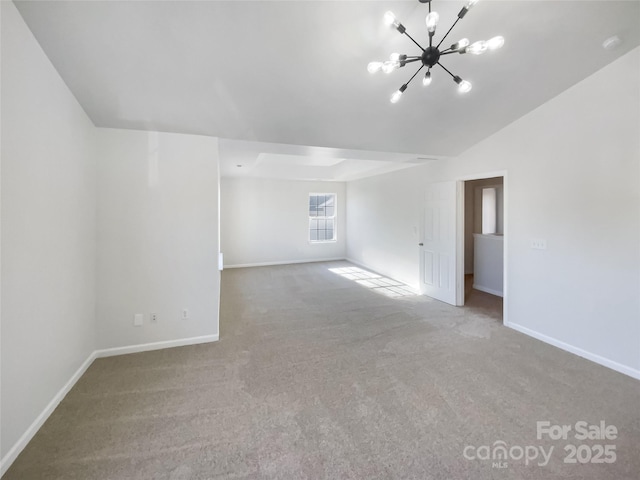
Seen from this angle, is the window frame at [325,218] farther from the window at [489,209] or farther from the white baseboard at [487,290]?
the white baseboard at [487,290]

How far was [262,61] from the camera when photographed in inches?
90.0

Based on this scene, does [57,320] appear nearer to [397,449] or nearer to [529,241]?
[397,449]

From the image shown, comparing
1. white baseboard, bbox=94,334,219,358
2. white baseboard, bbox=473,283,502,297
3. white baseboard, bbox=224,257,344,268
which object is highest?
white baseboard, bbox=224,257,344,268

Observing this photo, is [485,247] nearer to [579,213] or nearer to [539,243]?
[539,243]

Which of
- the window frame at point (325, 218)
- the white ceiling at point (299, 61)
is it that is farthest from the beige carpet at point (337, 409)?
the window frame at point (325, 218)

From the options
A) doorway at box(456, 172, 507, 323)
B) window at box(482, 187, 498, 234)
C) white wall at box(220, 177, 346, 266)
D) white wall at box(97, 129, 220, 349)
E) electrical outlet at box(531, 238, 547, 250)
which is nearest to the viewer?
white wall at box(97, 129, 220, 349)

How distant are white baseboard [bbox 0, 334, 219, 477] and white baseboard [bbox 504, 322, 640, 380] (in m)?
3.81

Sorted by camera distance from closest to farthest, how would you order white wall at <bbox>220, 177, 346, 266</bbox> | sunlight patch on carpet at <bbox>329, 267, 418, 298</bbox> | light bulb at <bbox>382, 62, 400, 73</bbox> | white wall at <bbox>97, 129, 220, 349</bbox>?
light bulb at <bbox>382, 62, 400, 73</bbox> → white wall at <bbox>97, 129, 220, 349</bbox> → sunlight patch on carpet at <bbox>329, 267, 418, 298</bbox> → white wall at <bbox>220, 177, 346, 266</bbox>

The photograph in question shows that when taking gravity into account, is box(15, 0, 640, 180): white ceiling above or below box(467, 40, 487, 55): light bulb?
above

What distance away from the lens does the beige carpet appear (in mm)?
1635

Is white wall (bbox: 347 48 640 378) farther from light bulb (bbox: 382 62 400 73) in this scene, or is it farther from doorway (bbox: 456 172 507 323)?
light bulb (bbox: 382 62 400 73)

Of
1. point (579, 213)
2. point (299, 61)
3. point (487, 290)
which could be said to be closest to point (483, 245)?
point (487, 290)

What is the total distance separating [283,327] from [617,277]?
3587 millimetres

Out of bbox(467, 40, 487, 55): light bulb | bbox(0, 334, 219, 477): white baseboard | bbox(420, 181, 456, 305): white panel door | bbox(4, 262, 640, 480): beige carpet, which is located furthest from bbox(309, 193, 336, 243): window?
bbox(467, 40, 487, 55): light bulb
